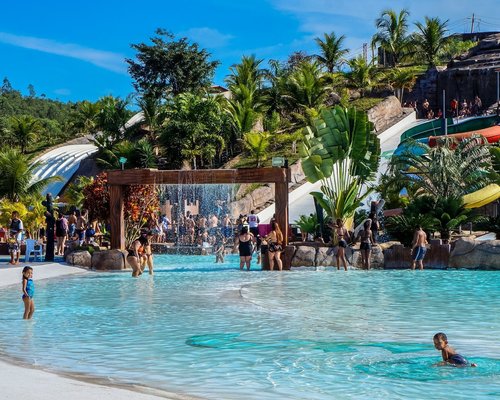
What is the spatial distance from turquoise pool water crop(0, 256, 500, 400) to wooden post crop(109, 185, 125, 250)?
3.64 m

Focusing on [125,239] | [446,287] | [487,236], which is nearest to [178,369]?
[446,287]

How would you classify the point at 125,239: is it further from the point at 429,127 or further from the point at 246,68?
the point at 246,68

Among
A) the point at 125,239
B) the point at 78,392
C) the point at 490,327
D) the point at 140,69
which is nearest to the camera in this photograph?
the point at 78,392

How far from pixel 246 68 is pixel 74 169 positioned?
1287cm

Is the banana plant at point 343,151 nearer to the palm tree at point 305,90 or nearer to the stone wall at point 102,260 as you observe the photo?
the stone wall at point 102,260

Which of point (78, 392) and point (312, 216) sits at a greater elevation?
point (312, 216)

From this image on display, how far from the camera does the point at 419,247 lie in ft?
Answer: 68.3

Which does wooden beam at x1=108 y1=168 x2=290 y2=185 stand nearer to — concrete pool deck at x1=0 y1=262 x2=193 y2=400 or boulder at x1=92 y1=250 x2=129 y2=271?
boulder at x1=92 y1=250 x2=129 y2=271

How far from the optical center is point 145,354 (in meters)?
10.1

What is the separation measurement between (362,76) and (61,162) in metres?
19.1

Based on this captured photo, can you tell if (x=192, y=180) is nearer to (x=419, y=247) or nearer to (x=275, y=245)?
(x=275, y=245)

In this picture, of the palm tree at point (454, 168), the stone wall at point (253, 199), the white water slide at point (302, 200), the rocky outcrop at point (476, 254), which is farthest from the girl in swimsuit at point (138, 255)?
the stone wall at point (253, 199)

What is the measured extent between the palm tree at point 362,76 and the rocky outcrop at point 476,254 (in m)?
31.2

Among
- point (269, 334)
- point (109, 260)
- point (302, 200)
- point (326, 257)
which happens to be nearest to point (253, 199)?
point (302, 200)
